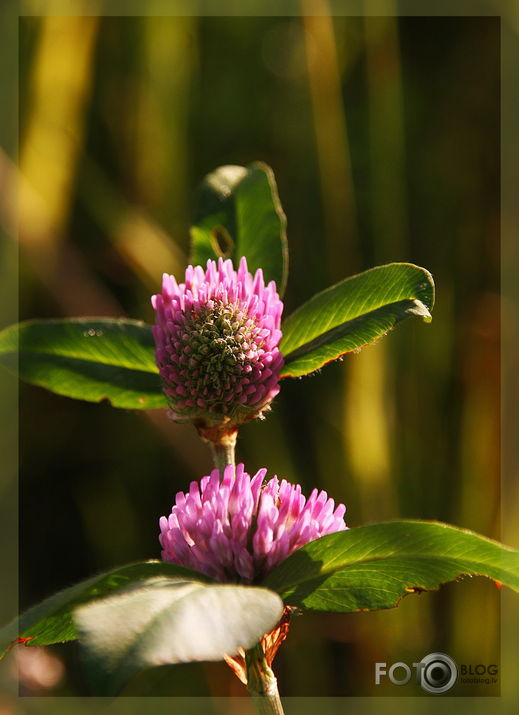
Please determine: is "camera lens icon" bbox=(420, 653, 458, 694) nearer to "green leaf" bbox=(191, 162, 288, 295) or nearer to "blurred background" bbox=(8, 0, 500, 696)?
"blurred background" bbox=(8, 0, 500, 696)

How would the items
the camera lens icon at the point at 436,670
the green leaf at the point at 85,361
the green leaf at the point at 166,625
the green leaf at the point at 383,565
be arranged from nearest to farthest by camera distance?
the green leaf at the point at 166,625 < the green leaf at the point at 383,565 < the green leaf at the point at 85,361 < the camera lens icon at the point at 436,670

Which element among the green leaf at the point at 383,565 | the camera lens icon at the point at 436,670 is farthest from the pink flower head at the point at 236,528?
the camera lens icon at the point at 436,670

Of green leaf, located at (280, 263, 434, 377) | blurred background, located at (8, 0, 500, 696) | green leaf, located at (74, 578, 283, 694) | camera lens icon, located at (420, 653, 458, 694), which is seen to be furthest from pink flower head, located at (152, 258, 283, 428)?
blurred background, located at (8, 0, 500, 696)

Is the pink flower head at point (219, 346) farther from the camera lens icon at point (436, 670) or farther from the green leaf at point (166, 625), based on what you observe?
the camera lens icon at point (436, 670)

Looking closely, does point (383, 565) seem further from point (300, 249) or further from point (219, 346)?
point (300, 249)

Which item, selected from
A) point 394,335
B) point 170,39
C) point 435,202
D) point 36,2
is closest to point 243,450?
point 394,335

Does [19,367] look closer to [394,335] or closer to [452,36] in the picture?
[394,335]

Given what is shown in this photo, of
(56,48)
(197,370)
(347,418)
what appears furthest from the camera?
(56,48)
